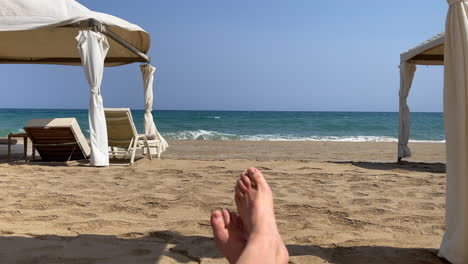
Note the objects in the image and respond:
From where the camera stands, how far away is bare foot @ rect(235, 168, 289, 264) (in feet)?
4.26

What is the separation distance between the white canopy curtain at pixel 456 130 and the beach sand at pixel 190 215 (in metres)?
0.14

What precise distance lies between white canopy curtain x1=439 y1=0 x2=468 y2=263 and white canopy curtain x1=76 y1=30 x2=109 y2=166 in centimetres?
416

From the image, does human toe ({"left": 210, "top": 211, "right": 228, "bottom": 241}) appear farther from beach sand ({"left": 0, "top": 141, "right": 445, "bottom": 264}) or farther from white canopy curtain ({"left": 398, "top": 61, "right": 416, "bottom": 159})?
white canopy curtain ({"left": 398, "top": 61, "right": 416, "bottom": 159})

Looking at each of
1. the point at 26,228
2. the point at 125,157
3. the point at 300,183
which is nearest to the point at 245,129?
the point at 125,157

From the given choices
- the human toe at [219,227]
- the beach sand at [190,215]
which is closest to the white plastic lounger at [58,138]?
the beach sand at [190,215]

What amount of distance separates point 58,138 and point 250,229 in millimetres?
4678

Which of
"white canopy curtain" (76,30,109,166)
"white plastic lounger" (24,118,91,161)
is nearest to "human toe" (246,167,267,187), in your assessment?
"white canopy curtain" (76,30,109,166)

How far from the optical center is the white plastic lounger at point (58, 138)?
208 inches

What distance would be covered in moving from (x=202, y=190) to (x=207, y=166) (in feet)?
5.21

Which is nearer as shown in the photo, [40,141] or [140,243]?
[140,243]

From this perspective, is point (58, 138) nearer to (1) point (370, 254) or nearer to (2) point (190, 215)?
(2) point (190, 215)

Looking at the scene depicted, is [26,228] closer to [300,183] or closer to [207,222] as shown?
[207,222]

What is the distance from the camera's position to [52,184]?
12.2 ft

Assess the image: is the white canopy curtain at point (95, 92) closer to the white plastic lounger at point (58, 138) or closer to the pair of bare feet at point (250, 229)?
the white plastic lounger at point (58, 138)
